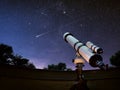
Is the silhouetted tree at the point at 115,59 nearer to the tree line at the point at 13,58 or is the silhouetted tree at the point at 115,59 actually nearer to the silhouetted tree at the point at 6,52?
the tree line at the point at 13,58

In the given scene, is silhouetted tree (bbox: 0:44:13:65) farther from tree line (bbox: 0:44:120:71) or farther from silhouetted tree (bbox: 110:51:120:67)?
silhouetted tree (bbox: 110:51:120:67)

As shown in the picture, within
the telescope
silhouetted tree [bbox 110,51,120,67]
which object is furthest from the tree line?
the telescope

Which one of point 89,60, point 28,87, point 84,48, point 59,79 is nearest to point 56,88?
point 59,79

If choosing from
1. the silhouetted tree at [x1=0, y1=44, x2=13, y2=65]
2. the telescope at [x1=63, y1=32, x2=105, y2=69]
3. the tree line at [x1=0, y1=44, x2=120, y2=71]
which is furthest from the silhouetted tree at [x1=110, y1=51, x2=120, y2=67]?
the telescope at [x1=63, y1=32, x2=105, y2=69]

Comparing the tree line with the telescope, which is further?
the tree line

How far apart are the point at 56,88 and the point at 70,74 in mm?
936

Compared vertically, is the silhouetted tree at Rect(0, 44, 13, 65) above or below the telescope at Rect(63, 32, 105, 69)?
above

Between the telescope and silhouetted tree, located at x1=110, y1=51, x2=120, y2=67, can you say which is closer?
the telescope

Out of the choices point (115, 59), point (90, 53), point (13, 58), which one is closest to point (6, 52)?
point (13, 58)

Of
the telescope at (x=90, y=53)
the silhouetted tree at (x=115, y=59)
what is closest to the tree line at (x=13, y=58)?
the silhouetted tree at (x=115, y=59)

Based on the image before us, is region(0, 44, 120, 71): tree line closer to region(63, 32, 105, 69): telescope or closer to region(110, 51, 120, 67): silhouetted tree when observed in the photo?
region(110, 51, 120, 67): silhouetted tree

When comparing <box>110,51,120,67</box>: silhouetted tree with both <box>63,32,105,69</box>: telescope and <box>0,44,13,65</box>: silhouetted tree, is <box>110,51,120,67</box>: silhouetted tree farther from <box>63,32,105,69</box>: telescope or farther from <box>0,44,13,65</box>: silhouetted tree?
<box>63,32,105,69</box>: telescope

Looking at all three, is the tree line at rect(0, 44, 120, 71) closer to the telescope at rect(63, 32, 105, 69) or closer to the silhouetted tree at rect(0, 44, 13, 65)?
the silhouetted tree at rect(0, 44, 13, 65)

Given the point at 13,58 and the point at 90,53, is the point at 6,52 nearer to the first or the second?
the point at 13,58
